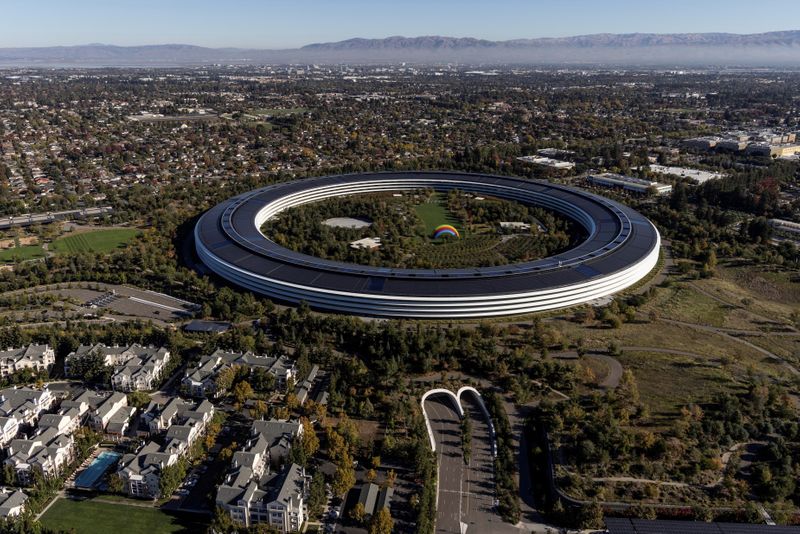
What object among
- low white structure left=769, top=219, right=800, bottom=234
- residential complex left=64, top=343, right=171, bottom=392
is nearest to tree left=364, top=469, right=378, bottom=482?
residential complex left=64, top=343, right=171, bottom=392

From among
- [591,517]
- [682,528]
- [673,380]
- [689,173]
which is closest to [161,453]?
[591,517]

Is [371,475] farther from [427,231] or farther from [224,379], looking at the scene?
[427,231]

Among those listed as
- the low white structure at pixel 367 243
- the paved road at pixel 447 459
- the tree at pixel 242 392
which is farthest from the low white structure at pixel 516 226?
the tree at pixel 242 392

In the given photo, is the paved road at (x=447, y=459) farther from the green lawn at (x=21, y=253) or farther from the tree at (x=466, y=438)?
the green lawn at (x=21, y=253)

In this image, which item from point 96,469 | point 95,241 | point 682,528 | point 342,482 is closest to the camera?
point 682,528

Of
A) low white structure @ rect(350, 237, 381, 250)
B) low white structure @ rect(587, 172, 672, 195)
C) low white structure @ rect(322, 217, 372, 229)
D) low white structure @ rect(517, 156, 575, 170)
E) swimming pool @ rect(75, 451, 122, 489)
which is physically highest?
low white structure @ rect(517, 156, 575, 170)

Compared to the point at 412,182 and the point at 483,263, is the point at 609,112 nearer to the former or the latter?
the point at 412,182

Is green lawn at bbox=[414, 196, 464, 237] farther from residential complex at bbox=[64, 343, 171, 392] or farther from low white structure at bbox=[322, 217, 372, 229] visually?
residential complex at bbox=[64, 343, 171, 392]
